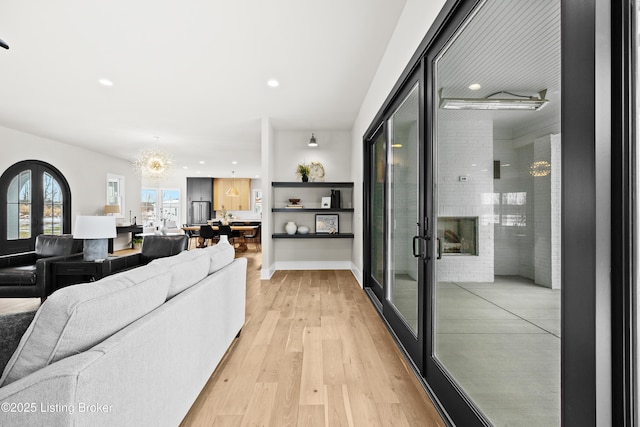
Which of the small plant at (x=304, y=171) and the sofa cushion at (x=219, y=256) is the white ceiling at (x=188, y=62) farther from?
the sofa cushion at (x=219, y=256)

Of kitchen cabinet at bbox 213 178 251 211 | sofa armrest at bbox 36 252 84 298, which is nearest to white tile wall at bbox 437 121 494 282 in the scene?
sofa armrest at bbox 36 252 84 298

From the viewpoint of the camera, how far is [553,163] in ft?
3.17

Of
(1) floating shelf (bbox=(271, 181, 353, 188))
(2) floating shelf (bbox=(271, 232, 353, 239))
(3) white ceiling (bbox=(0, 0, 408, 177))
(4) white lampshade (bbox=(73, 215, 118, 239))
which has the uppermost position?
(3) white ceiling (bbox=(0, 0, 408, 177))

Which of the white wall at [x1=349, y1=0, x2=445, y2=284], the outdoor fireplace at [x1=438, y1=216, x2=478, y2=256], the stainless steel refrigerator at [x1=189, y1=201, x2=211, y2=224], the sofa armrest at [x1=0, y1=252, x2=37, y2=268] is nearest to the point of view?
the outdoor fireplace at [x1=438, y1=216, x2=478, y2=256]

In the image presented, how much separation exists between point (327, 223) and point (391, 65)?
3.42m

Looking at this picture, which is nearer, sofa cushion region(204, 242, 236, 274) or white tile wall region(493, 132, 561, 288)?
white tile wall region(493, 132, 561, 288)

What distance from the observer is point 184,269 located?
175 cm

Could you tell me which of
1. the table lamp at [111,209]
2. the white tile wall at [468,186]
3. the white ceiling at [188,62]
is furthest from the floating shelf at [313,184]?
the table lamp at [111,209]

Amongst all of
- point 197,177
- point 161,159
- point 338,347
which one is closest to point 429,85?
point 338,347

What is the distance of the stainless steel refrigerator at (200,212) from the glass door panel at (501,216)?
460 inches

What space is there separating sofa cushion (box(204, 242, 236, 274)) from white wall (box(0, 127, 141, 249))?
233 inches

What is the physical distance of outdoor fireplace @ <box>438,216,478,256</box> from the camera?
58.3 inches

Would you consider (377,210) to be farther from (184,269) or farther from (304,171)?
(184,269)

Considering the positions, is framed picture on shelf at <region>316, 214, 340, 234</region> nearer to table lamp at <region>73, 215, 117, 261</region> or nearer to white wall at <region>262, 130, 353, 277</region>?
white wall at <region>262, 130, 353, 277</region>
